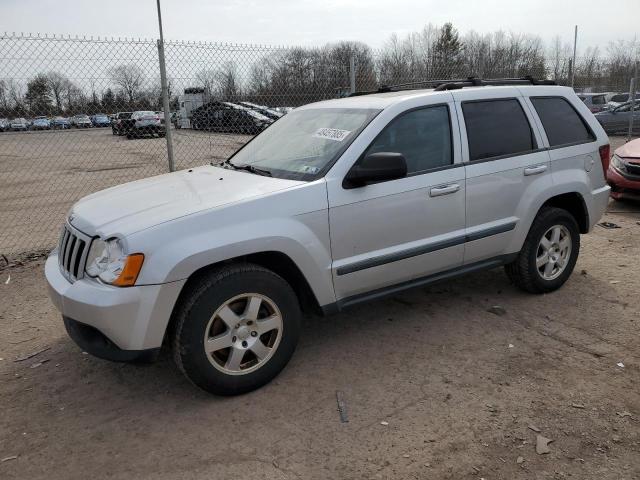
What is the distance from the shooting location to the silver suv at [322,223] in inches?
116

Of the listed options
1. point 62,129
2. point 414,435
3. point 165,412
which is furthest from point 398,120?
point 62,129

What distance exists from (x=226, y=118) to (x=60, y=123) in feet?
8.06

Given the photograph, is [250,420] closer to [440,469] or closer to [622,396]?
[440,469]

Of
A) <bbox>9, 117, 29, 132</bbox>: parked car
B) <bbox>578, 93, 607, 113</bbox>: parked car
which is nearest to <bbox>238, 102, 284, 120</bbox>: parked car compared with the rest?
<bbox>9, 117, 29, 132</bbox>: parked car

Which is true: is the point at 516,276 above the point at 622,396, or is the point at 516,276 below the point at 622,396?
above

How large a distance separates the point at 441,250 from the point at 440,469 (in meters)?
1.68

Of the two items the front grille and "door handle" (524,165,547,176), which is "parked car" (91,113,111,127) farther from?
"door handle" (524,165,547,176)

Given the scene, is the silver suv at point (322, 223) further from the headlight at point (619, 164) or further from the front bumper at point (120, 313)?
the headlight at point (619, 164)

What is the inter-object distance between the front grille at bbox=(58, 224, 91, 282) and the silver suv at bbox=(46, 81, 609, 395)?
0.7 inches

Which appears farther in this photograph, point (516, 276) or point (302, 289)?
point (516, 276)

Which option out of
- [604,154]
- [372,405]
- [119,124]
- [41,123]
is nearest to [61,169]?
[119,124]

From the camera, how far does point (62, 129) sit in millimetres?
8047

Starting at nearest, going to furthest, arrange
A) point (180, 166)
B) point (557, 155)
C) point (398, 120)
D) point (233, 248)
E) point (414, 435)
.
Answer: point (414, 435) → point (233, 248) → point (398, 120) → point (557, 155) → point (180, 166)

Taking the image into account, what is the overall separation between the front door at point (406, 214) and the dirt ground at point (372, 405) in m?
0.57
